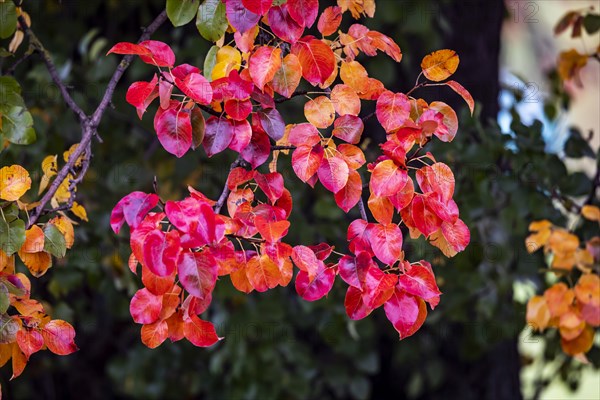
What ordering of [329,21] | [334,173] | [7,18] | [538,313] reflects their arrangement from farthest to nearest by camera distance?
[538,313]
[7,18]
[329,21]
[334,173]

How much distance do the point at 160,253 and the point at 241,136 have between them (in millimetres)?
190

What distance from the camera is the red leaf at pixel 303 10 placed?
949 millimetres

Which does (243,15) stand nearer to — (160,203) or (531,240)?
(160,203)

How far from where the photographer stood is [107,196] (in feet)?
6.58

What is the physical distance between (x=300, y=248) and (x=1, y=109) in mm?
550

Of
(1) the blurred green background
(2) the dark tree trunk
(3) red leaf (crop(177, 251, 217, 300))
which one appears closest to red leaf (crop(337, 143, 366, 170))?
(3) red leaf (crop(177, 251, 217, 300))

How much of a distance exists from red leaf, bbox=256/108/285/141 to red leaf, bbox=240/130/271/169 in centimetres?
1

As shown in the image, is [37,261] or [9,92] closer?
[37,261]

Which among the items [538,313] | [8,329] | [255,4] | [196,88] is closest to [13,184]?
[8,329]

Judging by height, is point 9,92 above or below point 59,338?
above

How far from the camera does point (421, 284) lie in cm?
94

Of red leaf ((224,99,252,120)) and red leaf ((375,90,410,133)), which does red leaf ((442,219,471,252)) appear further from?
red leaf ((224,99,252,120))

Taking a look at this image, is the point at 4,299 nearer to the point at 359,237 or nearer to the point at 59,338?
the point at 59,338

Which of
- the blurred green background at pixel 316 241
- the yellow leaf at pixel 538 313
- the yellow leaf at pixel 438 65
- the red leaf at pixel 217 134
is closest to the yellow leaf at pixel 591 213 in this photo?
the blurred green background at pixel 316 241
